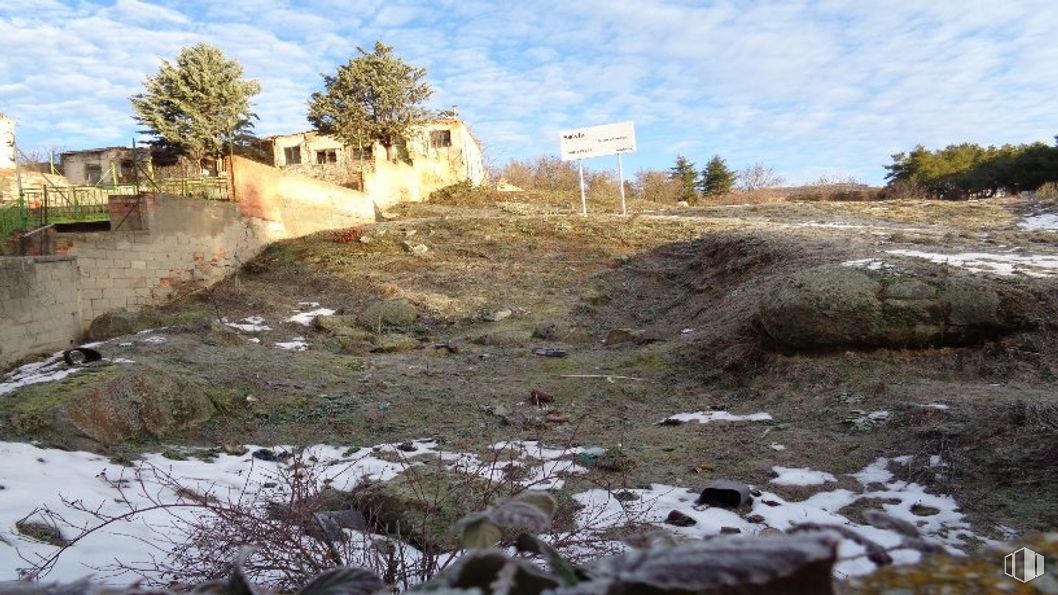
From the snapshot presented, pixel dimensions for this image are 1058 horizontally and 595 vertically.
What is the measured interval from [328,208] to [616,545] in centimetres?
1470

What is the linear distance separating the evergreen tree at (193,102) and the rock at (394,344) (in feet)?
56.9

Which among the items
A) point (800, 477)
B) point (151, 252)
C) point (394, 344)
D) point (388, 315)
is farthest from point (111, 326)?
point (800, 477)

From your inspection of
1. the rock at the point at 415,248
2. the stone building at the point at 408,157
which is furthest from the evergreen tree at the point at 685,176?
the rock at the point at 415,248

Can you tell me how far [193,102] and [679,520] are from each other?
79.3ft

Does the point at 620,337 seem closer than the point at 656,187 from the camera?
Yes

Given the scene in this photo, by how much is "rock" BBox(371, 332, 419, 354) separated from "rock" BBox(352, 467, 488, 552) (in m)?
5.09

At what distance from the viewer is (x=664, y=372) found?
6.84 m

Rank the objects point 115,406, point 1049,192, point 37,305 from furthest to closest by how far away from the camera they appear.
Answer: point 1049,192
point 37,305
point 115,406

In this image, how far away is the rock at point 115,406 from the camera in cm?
434

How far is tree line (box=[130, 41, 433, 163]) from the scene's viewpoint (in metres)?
22.0

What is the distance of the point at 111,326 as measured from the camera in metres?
9.36

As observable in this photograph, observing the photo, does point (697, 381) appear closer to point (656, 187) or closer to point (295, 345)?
point (295, 345)

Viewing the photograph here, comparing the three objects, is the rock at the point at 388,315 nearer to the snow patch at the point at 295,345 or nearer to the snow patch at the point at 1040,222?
the snow patch at the point at 295,345

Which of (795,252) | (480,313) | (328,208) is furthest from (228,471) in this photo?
(328,208)
